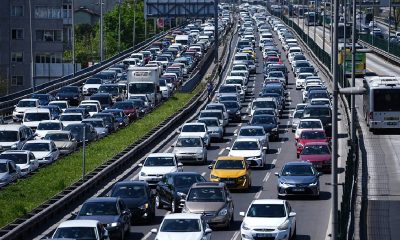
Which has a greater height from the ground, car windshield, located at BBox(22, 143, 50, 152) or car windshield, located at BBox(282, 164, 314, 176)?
car windshield, located at BBox(282, 164, 314, 176)

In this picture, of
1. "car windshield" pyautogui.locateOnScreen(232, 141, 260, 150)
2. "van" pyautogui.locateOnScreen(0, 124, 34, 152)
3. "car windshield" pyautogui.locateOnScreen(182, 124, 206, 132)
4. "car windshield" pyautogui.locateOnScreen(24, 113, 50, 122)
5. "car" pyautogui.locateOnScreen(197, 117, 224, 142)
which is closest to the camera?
"car windshield" pyautogui.locateOnScreen(232, 141, 260, 150)

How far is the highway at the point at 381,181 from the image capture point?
38.6 metres

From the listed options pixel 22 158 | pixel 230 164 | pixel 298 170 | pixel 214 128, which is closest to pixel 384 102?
pixel 214 128

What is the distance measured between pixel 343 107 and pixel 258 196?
3161 cm

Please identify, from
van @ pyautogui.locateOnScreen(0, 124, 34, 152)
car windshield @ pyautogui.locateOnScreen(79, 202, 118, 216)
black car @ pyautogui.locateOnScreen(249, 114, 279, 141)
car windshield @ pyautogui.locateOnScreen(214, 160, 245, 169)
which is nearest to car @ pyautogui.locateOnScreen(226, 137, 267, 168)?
car windshield @ pyautogui.locateOnScreen(214, 160, 245, 169)

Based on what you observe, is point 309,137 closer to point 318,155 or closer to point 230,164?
point 318,155

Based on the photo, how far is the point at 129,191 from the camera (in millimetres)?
39031

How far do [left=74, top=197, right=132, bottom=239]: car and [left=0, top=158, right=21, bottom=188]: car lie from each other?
1096 cm

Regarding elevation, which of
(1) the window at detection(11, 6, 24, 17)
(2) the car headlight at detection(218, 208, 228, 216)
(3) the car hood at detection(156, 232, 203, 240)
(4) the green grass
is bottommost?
(4) the green grass

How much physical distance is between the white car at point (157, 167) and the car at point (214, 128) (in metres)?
14.8

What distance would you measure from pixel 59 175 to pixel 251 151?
8.22 meters

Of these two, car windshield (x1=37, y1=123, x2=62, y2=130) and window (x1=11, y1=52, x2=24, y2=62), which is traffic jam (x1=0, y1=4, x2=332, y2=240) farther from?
window (x1=11, y1=52, x2=24, y2=62)

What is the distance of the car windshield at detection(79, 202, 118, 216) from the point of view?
1378 inches

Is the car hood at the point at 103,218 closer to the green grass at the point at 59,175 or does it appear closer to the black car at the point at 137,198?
the green grass at the point at 59,175
